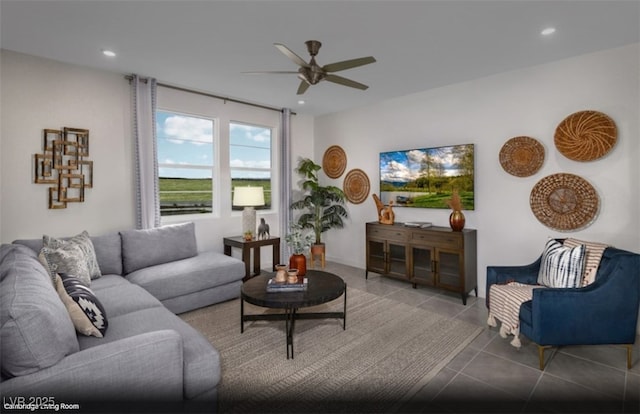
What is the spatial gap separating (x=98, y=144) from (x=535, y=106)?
4.88 metres

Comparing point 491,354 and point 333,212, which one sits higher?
point 333,212

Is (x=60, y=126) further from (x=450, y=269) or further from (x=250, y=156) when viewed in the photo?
(x=450, y=269)

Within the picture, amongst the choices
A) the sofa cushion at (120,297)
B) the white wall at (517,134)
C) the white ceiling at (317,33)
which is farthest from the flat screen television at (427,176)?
the sofa cushion at (120,297)

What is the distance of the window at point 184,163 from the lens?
14.3 ft

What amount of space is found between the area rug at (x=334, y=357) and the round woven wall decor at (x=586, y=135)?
1999mm

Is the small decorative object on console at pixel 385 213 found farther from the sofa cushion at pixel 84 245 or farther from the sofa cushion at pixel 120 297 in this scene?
the sofa cushion at pixel 84 245

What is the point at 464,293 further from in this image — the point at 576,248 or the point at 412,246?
the point at 576,248

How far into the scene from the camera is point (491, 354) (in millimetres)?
2568

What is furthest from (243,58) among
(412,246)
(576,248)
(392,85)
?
(576,248)

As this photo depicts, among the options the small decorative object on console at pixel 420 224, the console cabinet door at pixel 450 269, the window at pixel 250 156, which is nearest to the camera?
the console cabinet door at pixel 450 269

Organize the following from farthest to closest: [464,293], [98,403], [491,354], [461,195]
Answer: [461,195], [464,293], [491,354], [98,403]

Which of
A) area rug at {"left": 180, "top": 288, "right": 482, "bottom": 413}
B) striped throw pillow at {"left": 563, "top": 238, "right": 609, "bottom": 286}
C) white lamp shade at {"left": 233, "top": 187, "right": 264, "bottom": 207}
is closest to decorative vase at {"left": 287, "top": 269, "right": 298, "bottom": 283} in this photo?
area rug at {"left": 180, "top": 288, "right": 482, "bottom": 413}

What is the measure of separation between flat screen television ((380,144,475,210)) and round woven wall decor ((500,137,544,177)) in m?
0.38

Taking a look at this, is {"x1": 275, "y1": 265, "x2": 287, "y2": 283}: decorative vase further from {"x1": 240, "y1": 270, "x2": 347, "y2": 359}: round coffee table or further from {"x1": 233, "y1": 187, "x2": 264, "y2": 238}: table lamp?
{"x1": 233, "y1": 187, "x2": 264, "y2": 238}: table lamp
